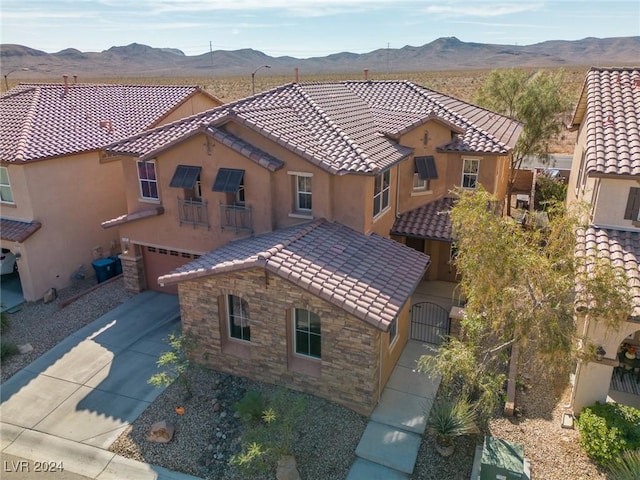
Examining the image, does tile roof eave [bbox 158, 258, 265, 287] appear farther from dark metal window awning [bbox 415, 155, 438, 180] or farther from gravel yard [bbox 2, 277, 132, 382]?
dark metal window awning [bbox 415, 155, 438, 180]

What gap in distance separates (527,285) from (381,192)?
803cm

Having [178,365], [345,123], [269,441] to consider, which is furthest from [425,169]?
[269,441]

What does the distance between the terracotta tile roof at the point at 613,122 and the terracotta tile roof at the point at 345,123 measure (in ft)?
13.0

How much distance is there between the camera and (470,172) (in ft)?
66.2

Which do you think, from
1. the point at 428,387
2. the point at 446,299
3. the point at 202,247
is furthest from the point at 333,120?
the point at 428,387

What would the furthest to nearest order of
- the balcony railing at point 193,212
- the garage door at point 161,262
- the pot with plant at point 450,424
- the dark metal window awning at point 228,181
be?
the garage door at point 161,262, the balcony railing at point 193,212, the dark metal window awning at point 228,181, the pot with plant at point 450,424

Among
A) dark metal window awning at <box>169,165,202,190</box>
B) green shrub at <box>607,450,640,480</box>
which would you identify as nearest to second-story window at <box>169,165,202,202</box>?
dark metal window awning at <box>169,165,202,190</box>

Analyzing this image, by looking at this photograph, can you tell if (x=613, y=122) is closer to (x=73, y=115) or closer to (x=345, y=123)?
(x=345, y=123)

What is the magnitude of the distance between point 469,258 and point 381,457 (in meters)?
5.13

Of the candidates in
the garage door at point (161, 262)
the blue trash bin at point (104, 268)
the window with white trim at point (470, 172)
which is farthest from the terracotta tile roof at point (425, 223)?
the blue trash bin at point (104, 268)

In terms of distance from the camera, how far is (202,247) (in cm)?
1819

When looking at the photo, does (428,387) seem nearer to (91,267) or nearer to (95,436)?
(95,436)

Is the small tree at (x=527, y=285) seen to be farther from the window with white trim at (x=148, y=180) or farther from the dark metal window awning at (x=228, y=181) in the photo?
the window with white trim at (x=148, y=180)

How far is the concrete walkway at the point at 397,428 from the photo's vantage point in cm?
1118
